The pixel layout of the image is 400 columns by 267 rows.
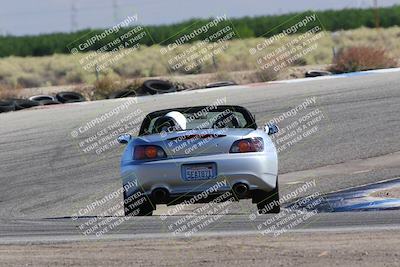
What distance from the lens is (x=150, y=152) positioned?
39.6 ft

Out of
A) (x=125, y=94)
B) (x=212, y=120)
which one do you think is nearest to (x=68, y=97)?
(x=125, y=94)

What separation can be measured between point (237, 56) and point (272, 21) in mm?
24336

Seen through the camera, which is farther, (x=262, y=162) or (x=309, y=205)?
(x=309, y=205)

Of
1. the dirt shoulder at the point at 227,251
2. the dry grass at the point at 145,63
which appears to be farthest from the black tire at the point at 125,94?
the dirt shoulder at the point at 227,251

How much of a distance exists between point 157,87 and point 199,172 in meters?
18.0

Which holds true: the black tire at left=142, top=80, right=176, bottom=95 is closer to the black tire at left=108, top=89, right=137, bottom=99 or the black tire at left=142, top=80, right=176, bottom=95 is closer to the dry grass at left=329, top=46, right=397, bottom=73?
the black tire at left=108, top=89, right=137, bottom=99

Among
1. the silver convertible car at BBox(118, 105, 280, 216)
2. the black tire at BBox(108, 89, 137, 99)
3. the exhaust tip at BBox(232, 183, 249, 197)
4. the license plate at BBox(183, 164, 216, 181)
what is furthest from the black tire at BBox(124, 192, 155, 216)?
the black tire at BBox(108, 89, 137, 99)

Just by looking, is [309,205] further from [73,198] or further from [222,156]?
[73,198]

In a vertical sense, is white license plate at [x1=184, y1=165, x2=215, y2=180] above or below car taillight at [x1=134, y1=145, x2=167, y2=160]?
below

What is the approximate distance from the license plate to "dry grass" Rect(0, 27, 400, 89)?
28.9 metres

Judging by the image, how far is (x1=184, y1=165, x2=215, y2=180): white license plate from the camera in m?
11.9

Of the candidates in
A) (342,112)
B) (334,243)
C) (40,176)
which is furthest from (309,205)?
(342,112)

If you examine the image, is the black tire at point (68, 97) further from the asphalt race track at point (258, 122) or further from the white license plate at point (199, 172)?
the white license plate at point (199, 172)

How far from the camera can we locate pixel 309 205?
44.2ft
